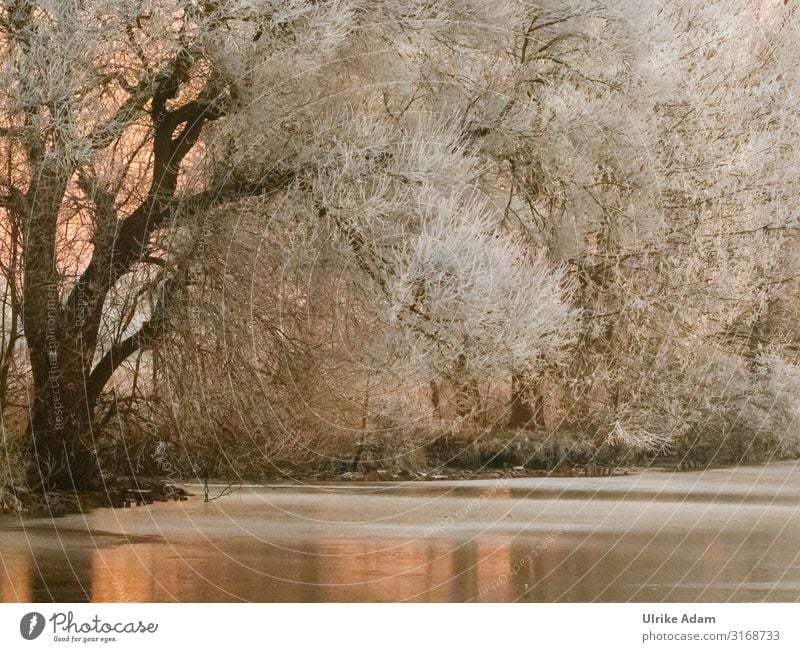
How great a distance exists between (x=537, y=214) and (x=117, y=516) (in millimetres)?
4214

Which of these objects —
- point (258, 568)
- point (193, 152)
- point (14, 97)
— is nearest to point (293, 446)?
point (258, 568)

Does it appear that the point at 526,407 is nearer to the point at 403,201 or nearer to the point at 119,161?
the point at 403,201

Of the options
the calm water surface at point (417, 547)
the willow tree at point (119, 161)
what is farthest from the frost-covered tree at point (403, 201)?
the calm water surface at point (417, 547)

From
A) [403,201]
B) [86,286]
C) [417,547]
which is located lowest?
[417,547]

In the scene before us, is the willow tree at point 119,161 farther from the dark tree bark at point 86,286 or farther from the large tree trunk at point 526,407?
the large tree trunk at point 526,407

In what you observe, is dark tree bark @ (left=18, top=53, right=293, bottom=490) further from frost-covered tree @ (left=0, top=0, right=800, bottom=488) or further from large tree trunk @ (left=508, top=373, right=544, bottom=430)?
large tree trunk @ (left=508, top=373, right=544, bottom=430)

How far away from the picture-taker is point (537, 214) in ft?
31.0

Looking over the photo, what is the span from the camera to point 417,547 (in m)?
7.79

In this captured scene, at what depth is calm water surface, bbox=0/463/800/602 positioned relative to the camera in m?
7.17

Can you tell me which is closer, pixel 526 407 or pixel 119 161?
pixel 119 161

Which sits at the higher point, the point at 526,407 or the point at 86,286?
the point at 86,286

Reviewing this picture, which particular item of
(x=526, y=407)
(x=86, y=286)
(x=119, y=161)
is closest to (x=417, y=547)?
(x=526, y=407)

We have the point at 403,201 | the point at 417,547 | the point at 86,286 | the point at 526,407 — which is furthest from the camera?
the point at 526,407

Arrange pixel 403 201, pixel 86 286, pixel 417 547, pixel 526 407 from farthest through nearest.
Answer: pixel 526 407, pixel 86 286, pixel 403 201, pixel 417 547
